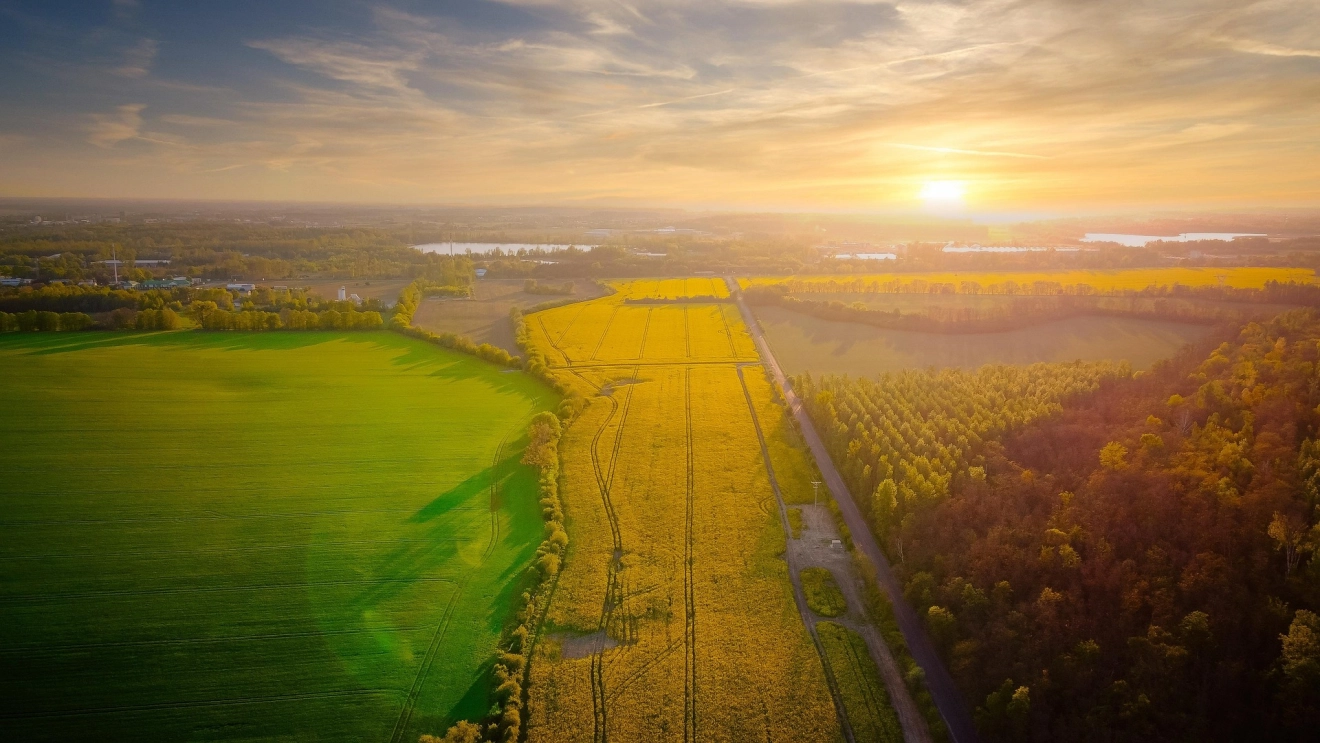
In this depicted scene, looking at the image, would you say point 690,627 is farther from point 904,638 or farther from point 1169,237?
point 1169,237

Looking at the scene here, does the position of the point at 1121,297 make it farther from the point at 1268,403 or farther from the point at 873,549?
the point at 873,549

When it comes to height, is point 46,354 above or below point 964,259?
below

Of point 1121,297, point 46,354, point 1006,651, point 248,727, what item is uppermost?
point 1121,297

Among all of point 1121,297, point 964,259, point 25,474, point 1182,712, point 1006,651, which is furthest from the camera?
point 964,259

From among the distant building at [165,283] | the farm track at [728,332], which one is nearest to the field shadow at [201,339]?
the distant building at [165,283]

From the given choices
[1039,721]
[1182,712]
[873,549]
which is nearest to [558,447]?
[873,549]

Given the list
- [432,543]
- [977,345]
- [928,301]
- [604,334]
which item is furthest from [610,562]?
[928,301]

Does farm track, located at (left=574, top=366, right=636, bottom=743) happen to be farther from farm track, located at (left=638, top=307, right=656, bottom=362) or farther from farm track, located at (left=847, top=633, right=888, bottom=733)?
farm track, located at (left=638, top=307, right=656, bottom=362)

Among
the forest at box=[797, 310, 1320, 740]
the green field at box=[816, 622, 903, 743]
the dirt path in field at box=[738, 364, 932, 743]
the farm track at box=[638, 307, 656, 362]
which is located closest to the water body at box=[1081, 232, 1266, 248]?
the forest at box=[797, 310, 1320, 740]

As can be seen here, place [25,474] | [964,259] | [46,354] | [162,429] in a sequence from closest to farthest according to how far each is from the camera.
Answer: [25,474]
[162,429]
[46,354]
[964,259]
